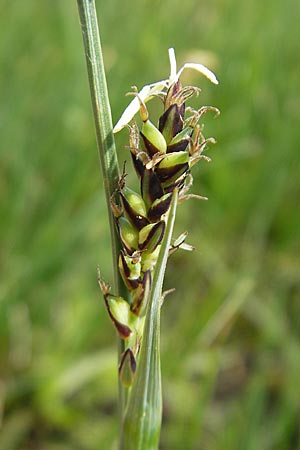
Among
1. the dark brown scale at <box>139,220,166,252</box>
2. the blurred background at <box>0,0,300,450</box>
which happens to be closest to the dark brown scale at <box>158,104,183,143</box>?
the dark brown scale at <box>139,220,166,252</box>

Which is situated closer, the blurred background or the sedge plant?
the sedge plant

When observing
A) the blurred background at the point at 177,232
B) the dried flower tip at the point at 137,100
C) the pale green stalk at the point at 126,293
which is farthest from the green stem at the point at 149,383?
the blurred background at the point at 177,232

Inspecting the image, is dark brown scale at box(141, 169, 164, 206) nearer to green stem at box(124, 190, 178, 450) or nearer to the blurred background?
green stem at box(124, 190, 178, 450)

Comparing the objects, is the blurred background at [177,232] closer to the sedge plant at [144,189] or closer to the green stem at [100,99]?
the sedge plant at [144,189]

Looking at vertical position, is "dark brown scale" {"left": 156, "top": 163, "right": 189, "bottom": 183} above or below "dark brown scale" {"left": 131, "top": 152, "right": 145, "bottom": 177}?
below

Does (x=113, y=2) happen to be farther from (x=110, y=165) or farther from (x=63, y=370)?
(x=110, y=165)

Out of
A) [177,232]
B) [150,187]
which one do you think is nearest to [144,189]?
[150,187]
